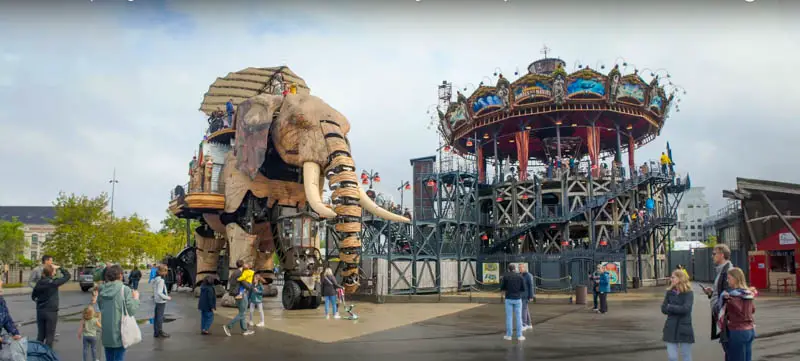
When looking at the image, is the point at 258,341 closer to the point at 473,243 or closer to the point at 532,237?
the point at 473,243

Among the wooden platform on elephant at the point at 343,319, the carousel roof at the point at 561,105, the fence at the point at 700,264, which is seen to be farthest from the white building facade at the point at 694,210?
the wooden platform on elephant at the point at 343,319

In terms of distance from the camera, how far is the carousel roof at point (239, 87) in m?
26.0

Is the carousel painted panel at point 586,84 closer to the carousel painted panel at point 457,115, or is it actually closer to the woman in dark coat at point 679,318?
the carousel painted panel at point 457,115

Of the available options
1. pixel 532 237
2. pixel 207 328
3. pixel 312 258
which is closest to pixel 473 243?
pixel 532 237

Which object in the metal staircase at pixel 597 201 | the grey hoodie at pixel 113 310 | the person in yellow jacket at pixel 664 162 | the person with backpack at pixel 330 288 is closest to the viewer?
the grey hoodie at pixel 113 310

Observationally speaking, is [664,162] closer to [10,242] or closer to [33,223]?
[10,242]

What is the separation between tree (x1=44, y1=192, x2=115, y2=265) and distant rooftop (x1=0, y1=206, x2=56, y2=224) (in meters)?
54.2

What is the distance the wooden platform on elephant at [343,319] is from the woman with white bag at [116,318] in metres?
4.46

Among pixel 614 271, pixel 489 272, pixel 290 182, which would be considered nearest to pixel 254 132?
pixel 290 182

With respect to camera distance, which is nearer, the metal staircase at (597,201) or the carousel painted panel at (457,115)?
the metal staircase at (597,201)

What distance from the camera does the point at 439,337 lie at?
11.1 meters

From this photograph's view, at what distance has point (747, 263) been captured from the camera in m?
27.5

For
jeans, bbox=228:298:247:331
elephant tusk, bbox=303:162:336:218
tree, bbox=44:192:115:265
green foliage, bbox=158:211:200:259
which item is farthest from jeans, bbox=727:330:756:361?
green foliage, bbox=158:211:200:259

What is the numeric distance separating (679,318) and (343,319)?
889 cm
